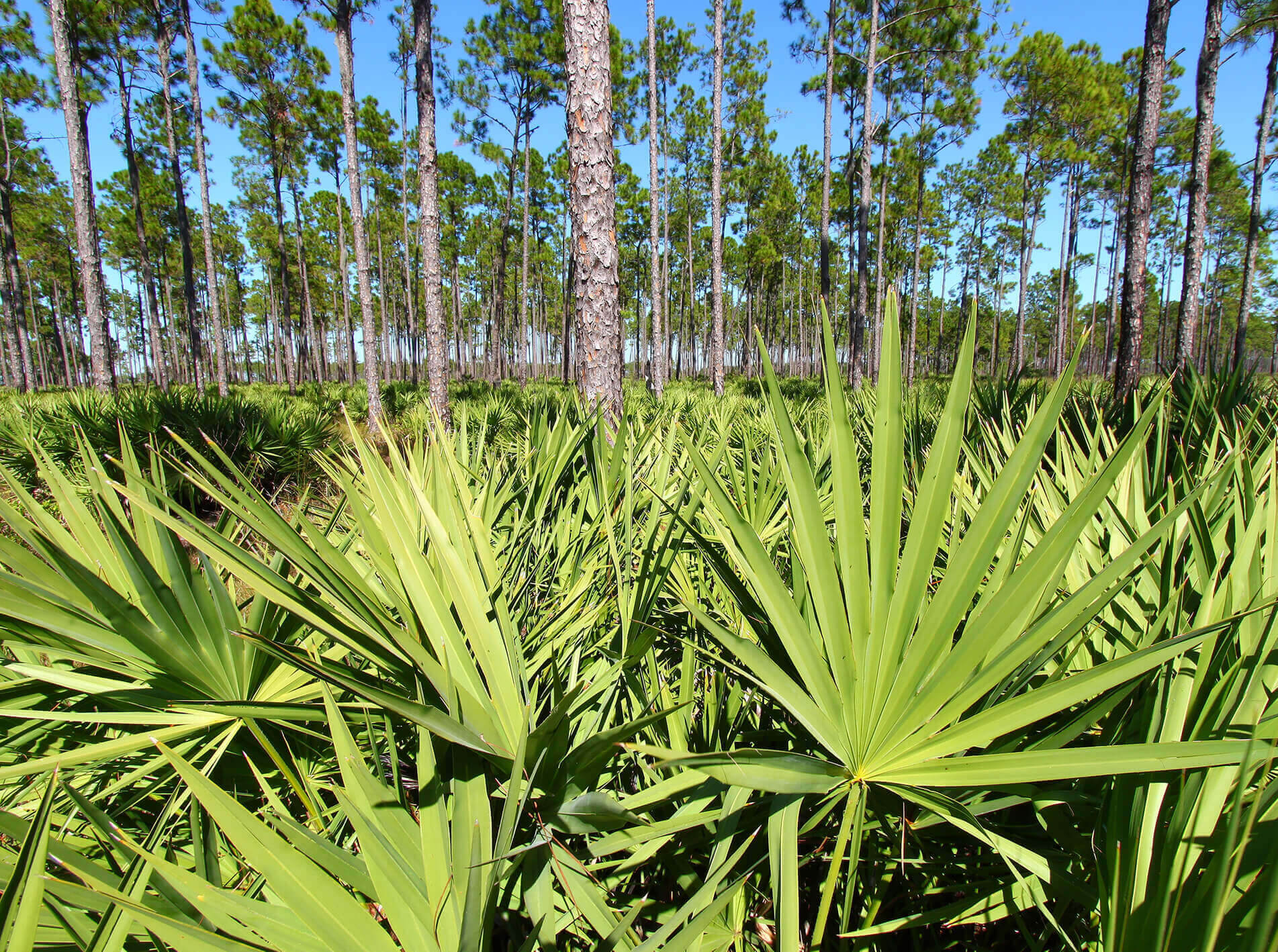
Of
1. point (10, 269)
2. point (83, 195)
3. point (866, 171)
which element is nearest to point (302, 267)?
point (10, 269)

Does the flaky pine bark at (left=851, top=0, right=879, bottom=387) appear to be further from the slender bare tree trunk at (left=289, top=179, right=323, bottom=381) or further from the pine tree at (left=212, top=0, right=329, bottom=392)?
Result: the slender bare tree trunk at (left=289, top=179, right=323, bottom=381)

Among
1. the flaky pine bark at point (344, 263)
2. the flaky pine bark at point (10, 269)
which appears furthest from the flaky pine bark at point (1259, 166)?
the flaky pine bark at point (10, 269)

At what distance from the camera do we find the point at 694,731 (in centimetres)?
138

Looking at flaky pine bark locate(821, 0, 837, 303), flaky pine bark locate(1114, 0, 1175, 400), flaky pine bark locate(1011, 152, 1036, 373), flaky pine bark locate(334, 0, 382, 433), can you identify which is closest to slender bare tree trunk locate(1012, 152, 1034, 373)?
flaky pine bark locate(1011, 152, 1036, 373)

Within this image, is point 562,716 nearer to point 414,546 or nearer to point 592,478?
point 414,546

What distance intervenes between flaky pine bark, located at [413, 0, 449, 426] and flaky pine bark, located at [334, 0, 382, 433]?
1265mm

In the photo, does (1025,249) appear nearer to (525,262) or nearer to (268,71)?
(525,262)

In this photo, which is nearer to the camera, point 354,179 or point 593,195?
point 593,195

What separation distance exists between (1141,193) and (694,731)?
838 cm

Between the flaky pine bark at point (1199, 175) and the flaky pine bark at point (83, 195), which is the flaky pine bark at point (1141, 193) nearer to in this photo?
the flaky pine bark at point (1199, 175)

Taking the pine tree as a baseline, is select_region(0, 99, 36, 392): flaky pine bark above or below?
below

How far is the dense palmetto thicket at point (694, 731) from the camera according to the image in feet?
2.47

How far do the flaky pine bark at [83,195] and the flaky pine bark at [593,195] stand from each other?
33.3 ft

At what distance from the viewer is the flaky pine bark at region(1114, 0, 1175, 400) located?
19.5ft
